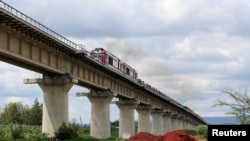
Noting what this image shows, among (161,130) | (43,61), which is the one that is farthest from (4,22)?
(161,130)

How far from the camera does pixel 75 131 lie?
58812 mm

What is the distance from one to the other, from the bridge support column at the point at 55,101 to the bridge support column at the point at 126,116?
123ft

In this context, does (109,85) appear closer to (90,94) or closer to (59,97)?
(90,94)

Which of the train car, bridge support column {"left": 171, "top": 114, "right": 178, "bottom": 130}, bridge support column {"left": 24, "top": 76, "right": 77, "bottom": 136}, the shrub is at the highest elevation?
the train car

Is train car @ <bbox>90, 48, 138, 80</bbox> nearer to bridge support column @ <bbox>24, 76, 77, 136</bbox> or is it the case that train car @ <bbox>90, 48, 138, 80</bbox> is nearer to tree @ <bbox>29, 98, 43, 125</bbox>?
bridge support column @ <bbox>24, 76, 77, 136</bbox>

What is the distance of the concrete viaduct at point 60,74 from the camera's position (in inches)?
1759

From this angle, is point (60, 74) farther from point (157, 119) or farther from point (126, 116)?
point (157, 119)

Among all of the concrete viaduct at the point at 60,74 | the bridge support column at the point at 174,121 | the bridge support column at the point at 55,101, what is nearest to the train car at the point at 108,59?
the concrete viaduct at the point at 60,74

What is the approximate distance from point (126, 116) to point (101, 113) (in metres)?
21.9

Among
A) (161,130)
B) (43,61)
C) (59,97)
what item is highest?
(43,61)

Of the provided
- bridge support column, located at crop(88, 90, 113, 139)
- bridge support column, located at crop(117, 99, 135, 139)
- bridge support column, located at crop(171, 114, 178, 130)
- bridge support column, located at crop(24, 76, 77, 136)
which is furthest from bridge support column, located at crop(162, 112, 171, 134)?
bridge support column, located at crop(24, 76, 77, 136)

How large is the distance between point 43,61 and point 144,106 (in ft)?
217

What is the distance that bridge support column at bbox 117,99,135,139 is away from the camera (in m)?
95.3

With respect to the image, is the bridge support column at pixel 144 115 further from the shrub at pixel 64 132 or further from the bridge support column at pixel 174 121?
the shrub at pixel 64 132
